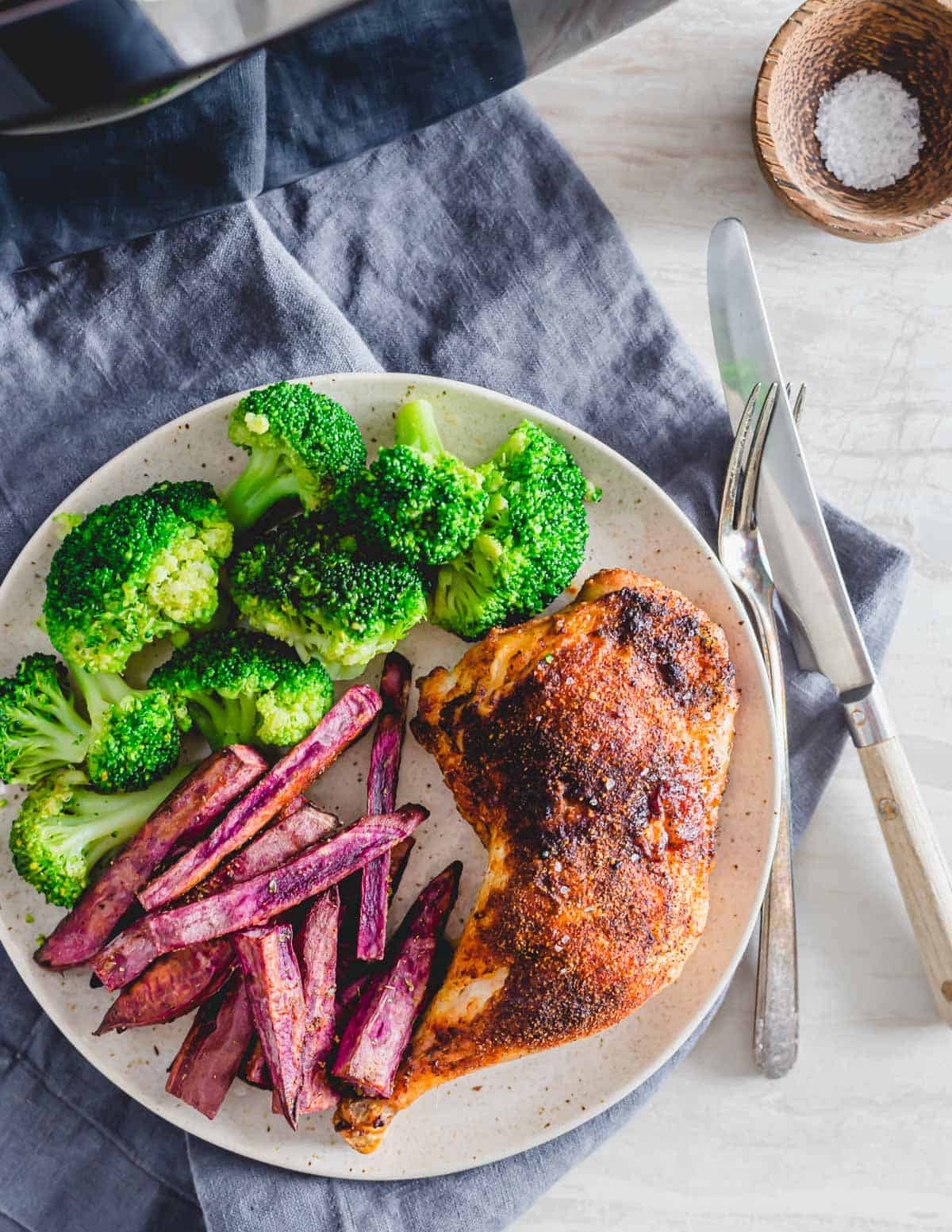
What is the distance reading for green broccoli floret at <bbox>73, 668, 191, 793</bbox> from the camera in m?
2.44

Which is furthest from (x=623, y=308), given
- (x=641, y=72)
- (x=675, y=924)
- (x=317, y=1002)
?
(x=317, y=1002)

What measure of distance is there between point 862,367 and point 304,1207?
2.58 meters

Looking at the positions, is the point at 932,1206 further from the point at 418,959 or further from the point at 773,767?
the point at 418,959

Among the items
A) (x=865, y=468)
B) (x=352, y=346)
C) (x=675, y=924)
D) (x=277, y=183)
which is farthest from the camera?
(x=865, y=468)

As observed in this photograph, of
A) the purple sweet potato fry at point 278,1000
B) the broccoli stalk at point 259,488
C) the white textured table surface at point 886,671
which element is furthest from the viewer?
the white textured table surface at point 886,671

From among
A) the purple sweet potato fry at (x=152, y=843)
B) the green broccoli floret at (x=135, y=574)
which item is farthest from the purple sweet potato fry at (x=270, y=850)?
the green broccoli floret at (x=135, y=574)

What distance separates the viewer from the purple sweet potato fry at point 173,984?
7.95 feet

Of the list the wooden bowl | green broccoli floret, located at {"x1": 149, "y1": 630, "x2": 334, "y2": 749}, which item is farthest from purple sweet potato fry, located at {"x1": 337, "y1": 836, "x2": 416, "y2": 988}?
the wooden bowl

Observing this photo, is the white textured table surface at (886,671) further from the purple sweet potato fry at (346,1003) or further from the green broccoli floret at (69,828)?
the green broccoli floret at (69,828)

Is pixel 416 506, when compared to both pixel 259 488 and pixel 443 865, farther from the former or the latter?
pixel 443 865

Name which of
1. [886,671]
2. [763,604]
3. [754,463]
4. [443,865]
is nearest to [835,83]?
[754,463]

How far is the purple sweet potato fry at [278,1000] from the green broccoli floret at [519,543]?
2.64 feet

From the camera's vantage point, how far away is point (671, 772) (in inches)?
93.8

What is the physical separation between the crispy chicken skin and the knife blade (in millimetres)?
379
